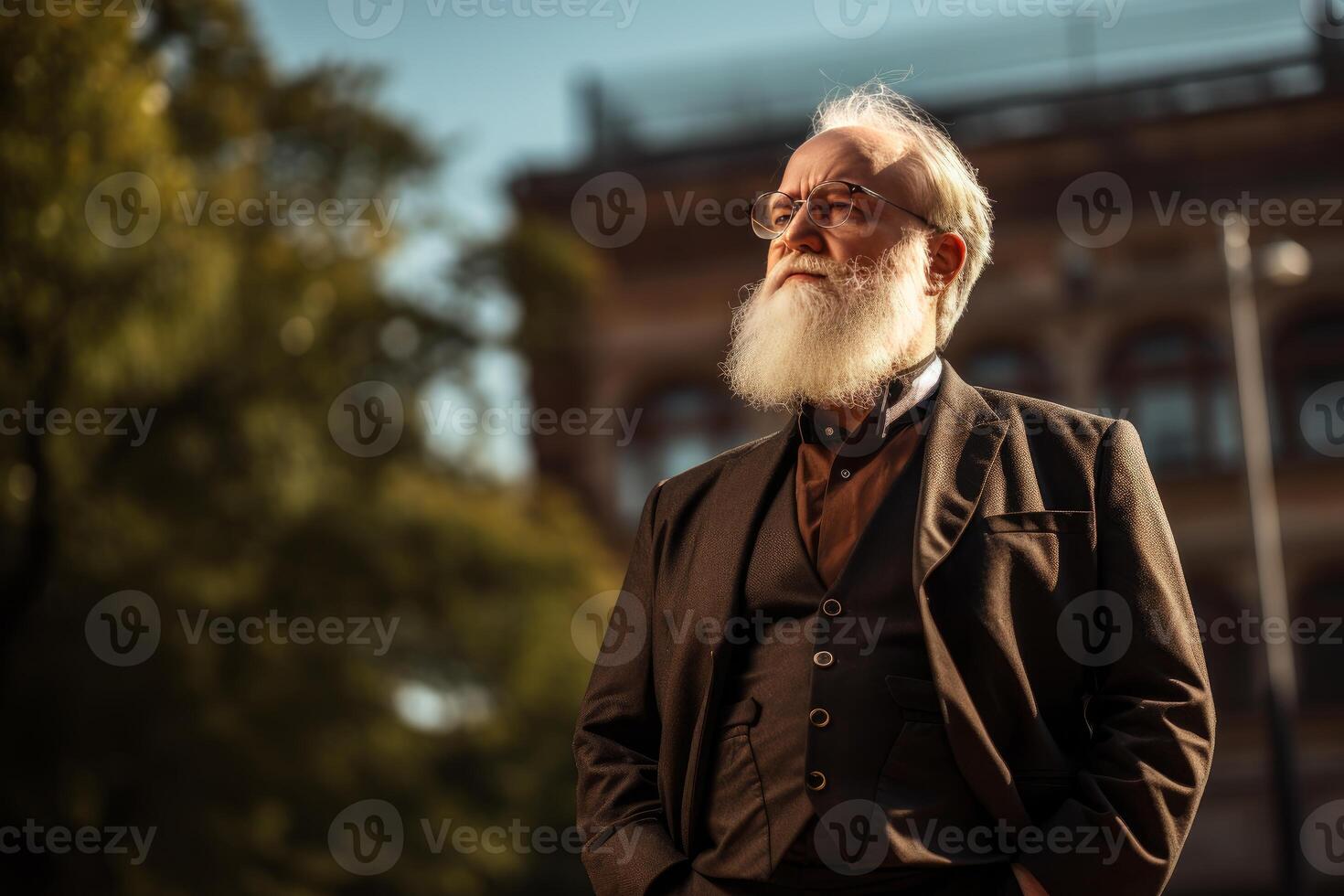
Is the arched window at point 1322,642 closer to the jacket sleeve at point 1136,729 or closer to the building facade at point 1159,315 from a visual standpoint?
the building facade at point 1159,315

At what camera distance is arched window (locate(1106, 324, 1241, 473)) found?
21.1m

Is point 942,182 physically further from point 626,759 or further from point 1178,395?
point 1178,395

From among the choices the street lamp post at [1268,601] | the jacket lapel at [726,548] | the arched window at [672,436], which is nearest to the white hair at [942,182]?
the jacket lapel at [726,548]

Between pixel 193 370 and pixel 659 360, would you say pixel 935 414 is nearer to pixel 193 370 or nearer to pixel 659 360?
pixel 193 370

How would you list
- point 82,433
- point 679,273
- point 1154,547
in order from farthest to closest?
point 679,273 < point 82,433 < point 1154,547

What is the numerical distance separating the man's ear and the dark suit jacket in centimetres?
22

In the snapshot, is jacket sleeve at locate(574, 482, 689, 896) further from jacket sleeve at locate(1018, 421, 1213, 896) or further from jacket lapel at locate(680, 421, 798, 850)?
jacket sleeve at locate(1018, 421, 1213, 896)

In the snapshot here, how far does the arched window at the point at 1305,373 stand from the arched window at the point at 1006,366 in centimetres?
321

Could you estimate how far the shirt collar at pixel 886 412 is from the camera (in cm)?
285

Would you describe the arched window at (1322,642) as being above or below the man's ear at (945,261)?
below

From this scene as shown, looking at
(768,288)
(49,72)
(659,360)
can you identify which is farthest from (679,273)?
(768,288)

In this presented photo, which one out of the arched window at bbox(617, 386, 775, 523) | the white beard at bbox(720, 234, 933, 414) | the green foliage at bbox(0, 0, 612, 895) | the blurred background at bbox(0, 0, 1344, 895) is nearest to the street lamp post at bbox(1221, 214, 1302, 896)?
the blurred background at bbox(0, 0, 1344, 895)

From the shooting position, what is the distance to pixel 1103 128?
21906mm

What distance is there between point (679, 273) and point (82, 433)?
13.0 metres
